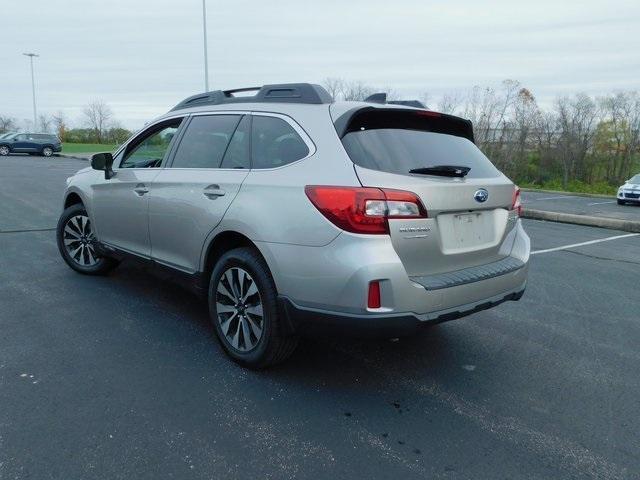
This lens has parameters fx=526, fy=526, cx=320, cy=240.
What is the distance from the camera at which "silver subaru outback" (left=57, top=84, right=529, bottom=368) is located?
9.33 ft

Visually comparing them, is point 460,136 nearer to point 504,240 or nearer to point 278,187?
point 504,240

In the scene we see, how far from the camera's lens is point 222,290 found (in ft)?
11.7

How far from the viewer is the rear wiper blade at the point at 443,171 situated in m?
3.09

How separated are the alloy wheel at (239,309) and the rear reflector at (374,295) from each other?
79 centimetres

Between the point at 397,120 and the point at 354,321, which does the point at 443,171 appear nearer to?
the point at 397,120

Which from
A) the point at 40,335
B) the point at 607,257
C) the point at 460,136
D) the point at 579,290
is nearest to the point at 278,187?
the point at 460,136

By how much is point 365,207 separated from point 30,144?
40.7 metres

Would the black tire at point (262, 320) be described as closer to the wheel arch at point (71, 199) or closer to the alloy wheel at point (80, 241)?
the alloy wheel at point (80, 241)

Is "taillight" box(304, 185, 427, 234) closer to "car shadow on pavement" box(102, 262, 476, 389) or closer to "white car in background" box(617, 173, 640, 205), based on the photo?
"car shadow on pavement" box(102, 262, 476, 389)

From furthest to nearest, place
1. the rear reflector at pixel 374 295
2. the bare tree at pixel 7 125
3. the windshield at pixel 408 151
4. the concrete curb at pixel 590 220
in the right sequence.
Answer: the bare tree at pixel 7 125 → the concrete curb at pixel 590 220 → the windshield at pixel 408 151 → the rear reflector at pixel 374 295

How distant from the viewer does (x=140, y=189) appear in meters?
4.44

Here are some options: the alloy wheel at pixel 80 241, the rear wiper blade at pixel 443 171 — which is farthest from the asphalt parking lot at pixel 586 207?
the alloy wheel at pixel 80 241

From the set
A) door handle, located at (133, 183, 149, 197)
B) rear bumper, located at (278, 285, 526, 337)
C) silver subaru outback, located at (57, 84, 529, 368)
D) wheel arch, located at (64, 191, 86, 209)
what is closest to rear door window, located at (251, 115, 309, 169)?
silver subaru outback, located at (57, 84, 529, 368)

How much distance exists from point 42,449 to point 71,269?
3.63 metres
